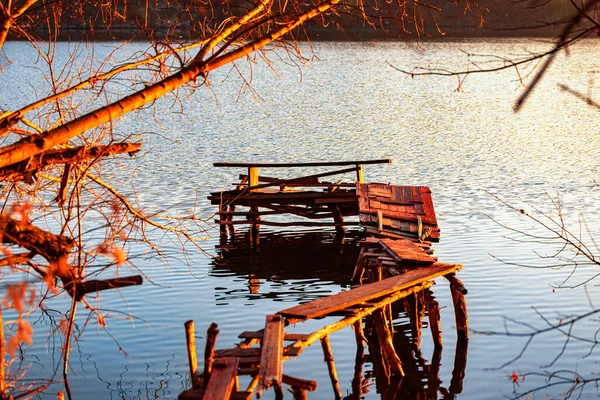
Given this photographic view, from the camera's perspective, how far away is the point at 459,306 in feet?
52.6

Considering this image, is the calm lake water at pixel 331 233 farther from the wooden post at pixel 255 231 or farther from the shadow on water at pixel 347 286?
the wooden post at pixel 255 231

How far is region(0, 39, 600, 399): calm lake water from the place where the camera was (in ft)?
50.8

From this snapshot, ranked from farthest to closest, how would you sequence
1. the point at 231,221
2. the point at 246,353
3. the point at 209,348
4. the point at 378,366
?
1. the point at 231,221
2. the point at 378,366
3. the point at 246,353
4. the point at 209,348

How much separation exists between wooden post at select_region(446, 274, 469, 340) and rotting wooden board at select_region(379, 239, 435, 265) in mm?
521

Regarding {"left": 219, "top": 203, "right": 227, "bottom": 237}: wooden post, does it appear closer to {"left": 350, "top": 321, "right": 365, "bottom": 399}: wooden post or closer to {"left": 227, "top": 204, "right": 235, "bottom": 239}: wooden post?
{"left": 227, "top": 204, "right": 235, "bottom": 239}: wooden post

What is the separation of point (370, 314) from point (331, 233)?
32.0ft

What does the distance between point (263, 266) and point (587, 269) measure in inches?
293

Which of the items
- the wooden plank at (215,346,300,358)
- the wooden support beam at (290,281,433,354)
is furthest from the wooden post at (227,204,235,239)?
the wooden plank at (215,346,300,358)

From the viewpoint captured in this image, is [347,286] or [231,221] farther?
[231,221]

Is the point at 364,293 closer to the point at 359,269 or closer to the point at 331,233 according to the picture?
the point at 359,269

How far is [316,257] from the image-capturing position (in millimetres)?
24188

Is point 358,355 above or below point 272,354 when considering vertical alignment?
below

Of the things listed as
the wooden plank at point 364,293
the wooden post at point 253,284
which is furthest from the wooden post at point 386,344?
the wooden post at point 253,284

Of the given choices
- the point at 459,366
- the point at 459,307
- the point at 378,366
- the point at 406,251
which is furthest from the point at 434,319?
the point at 406,251
